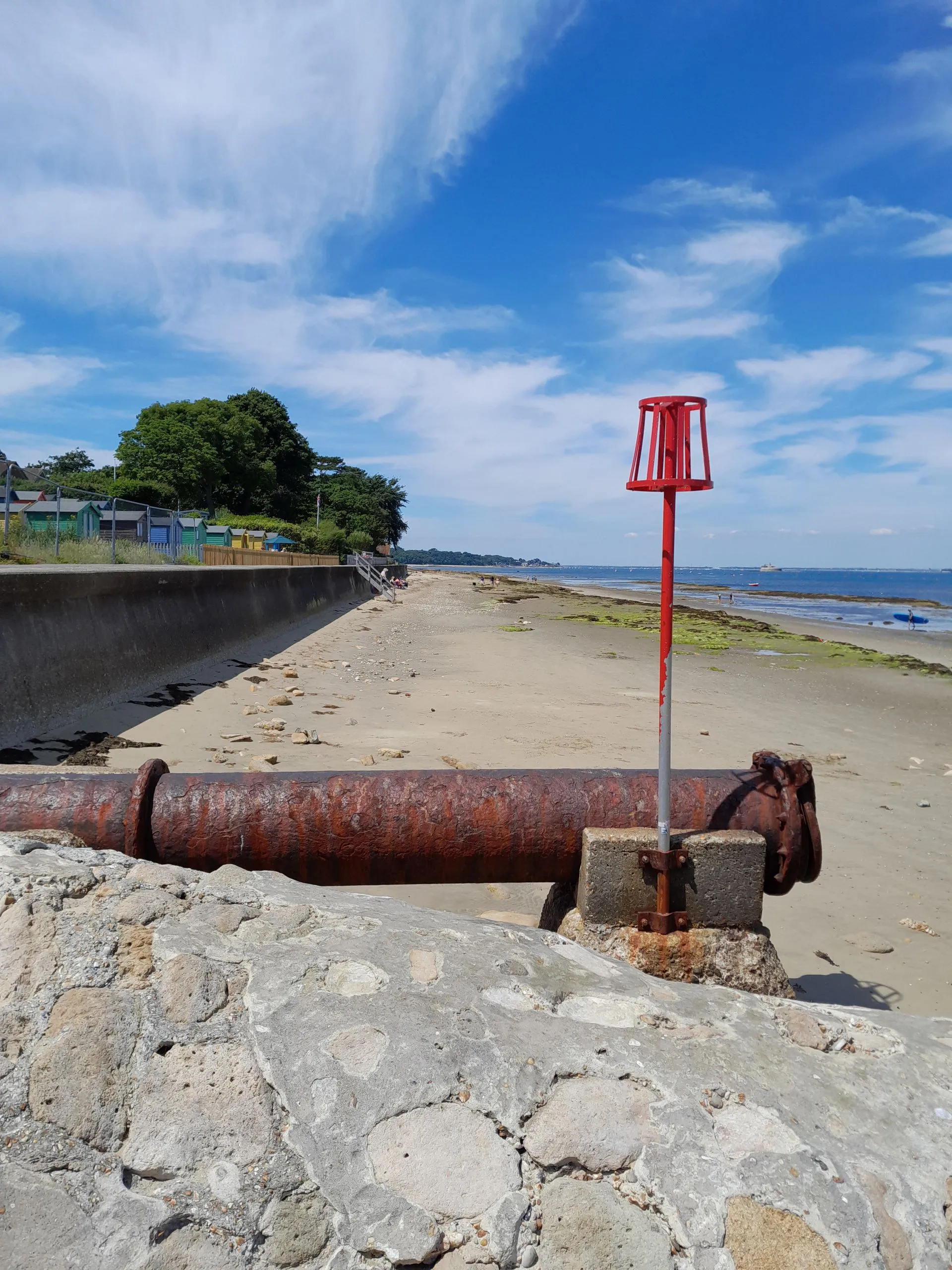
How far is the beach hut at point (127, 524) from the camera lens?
16875 mm

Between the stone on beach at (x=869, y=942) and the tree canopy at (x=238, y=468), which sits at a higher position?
the tree canopy at (x=238, y=468)

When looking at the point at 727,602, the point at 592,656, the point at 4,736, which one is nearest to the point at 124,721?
the point at 4,736

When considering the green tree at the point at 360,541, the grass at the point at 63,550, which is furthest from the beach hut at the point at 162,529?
the green tree at the point at 360,541

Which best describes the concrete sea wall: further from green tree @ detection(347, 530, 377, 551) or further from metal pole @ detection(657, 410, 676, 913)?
green tree @ detection(347, 530, 377, 551)

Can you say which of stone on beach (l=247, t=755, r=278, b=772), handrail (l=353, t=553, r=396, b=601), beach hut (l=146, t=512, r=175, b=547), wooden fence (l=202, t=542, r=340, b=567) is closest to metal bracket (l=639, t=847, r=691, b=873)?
stone on beach (l=247, t=755, r=278, b=772)

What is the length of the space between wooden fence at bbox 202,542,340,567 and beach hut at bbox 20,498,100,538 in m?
5.72

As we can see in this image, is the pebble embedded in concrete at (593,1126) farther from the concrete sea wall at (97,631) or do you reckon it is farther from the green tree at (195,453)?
the green tree at (195,453)

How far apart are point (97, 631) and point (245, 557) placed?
17.8 metres

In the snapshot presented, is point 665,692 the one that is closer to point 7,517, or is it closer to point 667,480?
point 667,480

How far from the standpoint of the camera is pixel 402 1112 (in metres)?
1.80

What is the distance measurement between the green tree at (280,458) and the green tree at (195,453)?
281 cm

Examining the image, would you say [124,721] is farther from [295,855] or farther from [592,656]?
[592,656]

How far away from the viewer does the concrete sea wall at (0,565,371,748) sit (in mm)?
6730

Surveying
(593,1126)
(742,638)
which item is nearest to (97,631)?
(593,1126)
